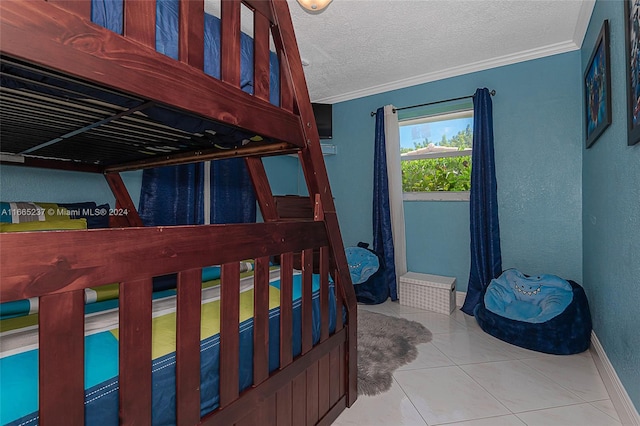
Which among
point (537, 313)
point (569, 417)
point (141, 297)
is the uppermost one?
point (141, 297)

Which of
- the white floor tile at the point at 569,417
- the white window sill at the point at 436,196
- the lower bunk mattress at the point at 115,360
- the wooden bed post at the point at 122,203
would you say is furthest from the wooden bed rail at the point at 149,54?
the white window sill at the point at 436,196

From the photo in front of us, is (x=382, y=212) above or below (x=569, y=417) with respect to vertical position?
above

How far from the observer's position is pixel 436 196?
3115 mm

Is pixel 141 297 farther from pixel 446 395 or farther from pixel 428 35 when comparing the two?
pixel 428 35

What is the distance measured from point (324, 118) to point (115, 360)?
11.2 feet

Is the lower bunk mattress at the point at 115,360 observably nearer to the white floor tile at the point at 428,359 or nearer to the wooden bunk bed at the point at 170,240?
the wooden bunk bed at the point at 170,240

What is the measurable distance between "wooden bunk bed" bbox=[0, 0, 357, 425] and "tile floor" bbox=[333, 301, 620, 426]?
266 millimetres

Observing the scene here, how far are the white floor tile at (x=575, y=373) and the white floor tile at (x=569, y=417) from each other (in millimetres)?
124

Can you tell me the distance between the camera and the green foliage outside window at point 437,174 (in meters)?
3.04

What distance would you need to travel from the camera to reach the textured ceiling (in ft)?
6.60

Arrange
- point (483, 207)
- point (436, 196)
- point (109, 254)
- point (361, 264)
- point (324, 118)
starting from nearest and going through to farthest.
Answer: point (109, 254) < point (483, 207) < point (436, 196) < point (361, 264) < point (324, 118)

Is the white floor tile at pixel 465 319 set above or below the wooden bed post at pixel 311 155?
below

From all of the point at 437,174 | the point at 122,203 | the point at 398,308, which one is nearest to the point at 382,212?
the point at 437,174

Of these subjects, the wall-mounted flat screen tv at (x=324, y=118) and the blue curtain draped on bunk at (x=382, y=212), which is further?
the wall-mounted flat screen tv at (x=324, y=118)
